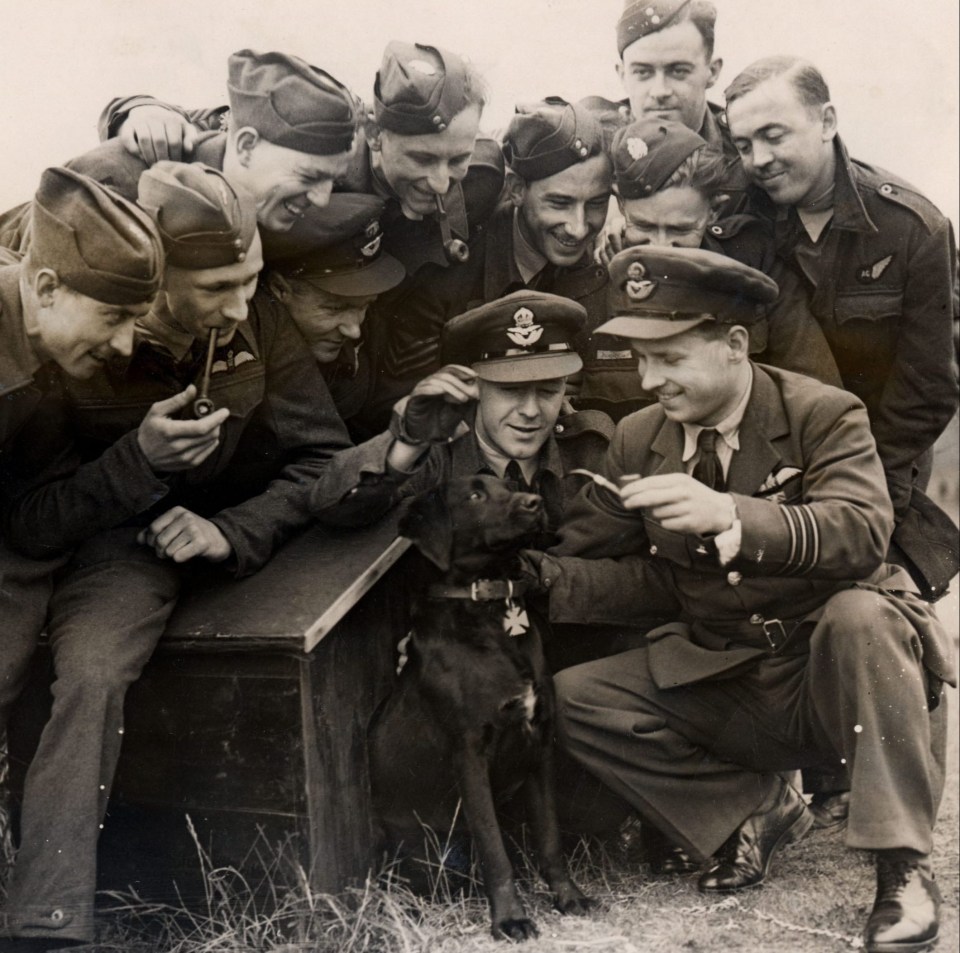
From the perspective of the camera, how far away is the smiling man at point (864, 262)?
11.8 ft

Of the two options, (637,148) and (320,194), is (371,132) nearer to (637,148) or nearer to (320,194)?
(320,194)

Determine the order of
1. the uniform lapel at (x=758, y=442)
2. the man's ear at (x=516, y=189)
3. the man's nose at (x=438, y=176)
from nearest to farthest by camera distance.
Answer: the uniform lapel at (x=758, y=442), the man's nose at (x=438, y=176), the man's ear at (x=516, y=189)

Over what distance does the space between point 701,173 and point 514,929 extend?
2.33m

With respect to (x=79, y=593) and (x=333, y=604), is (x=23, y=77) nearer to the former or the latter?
(x=79, y=593)

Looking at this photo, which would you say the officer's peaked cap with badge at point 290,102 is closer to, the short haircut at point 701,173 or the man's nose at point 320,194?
the man's nose at point 320,194

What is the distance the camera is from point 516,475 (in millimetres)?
3518

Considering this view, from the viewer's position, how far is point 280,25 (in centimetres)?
350

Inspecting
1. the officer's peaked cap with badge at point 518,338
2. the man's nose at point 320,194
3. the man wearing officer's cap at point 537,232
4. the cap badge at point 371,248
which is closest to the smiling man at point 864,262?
the man wearing officer's cap at point 537,232

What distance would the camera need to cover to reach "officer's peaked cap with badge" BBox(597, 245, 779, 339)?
336cm

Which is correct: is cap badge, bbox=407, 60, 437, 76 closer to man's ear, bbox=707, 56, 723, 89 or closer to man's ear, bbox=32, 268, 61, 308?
man's ear, bbox=707, 56, 723, 89

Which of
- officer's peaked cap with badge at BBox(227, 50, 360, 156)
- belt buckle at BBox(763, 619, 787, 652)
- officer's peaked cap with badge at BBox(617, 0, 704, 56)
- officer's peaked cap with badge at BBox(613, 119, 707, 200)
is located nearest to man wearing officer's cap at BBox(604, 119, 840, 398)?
officer's peaked cap with badge at BBox(613, 119, 707, 200)

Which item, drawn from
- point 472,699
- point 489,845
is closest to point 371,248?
point 472,699

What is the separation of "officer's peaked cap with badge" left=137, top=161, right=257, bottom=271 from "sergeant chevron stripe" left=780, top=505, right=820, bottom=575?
1728mm

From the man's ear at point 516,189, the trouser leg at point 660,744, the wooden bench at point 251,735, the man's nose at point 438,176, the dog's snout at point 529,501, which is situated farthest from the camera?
the man's ear at point 516,189
